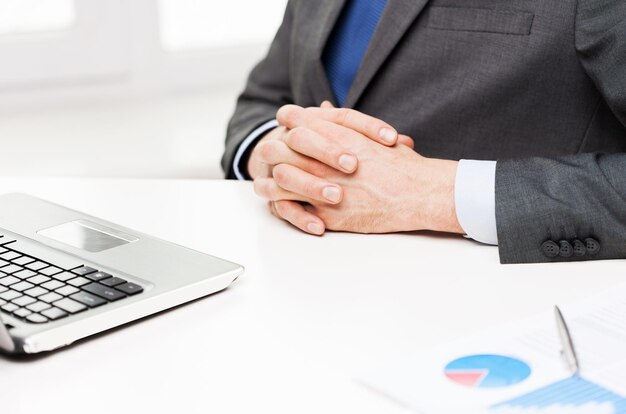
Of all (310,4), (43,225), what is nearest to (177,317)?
(43,225)

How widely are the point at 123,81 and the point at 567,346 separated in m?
1.80

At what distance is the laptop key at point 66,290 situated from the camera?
32.3 inches

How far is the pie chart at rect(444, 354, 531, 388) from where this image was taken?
0.71 metres

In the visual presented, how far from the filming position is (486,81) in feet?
4.24

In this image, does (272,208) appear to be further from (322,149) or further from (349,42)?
(349,42)

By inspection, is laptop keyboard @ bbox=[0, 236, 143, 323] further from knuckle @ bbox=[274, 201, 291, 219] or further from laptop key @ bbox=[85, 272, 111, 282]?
knuckle @ bbox=[274, 201, 291, 219]

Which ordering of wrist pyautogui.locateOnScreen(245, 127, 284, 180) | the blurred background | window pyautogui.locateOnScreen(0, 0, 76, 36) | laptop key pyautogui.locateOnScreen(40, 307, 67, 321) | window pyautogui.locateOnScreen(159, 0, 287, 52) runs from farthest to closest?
window pyautogui.locateOnScreen(159, 0, 287, 52), window pyautogui.locateOnScreen(0, 0, 76, 36), the blurred background, wrist pyautogui.locateOnScreen(245, 127, 284, 180), laptop key pyautogui.locateOnScreen(40, 307, 67, 321)

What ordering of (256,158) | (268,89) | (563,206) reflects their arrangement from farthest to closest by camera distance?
(268,89), (256,158), (563,206)

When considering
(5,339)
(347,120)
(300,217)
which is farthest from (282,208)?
(5,339)

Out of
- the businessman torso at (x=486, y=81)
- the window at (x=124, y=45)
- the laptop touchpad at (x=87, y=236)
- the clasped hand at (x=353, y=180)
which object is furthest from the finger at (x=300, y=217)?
the window at (x=124, y=45)

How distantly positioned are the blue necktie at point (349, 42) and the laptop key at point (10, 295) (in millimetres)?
786

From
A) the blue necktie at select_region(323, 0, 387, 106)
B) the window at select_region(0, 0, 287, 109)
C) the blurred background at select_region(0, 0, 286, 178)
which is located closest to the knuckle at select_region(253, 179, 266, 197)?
the blue necktie at select_region(323, 0, 387, 106)

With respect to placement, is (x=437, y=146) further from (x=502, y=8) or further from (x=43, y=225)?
(x=43, y=225)

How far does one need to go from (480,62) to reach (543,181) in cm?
28
